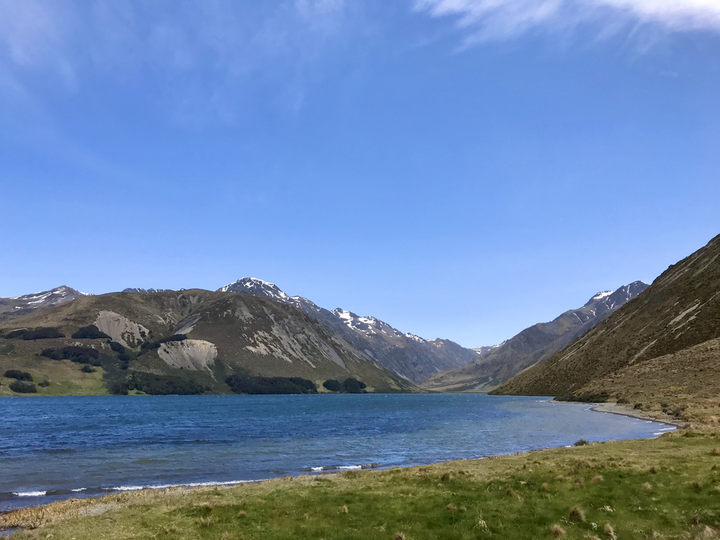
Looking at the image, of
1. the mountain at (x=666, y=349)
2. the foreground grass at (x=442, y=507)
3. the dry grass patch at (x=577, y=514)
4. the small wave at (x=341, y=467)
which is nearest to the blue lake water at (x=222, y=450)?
the small wave at (x=341, y=467)

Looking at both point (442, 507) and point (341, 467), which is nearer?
point (442, 507)

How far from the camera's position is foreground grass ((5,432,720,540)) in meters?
21.7

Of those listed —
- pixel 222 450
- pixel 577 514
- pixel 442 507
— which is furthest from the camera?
pixel 222 450

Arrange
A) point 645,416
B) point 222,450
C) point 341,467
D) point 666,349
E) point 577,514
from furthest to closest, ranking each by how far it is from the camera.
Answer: point 666,349 < point 645,416 < point 222,450 < point 341,467 < point 577,514

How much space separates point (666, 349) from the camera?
14925 cm

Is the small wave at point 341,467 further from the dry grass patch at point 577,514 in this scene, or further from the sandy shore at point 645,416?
the sandy shore at point 645,416

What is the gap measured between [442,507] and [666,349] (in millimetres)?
152751

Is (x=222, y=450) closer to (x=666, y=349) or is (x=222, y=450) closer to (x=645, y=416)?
(x=645, y=416)

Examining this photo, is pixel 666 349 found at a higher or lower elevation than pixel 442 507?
higher

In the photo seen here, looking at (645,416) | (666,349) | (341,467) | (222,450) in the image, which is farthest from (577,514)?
(666,349)

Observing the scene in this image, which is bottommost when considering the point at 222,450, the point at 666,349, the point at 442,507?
the point at 222,450

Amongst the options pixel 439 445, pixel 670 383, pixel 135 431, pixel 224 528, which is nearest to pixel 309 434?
pixel 439 445

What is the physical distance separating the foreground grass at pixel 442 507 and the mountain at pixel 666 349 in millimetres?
77323

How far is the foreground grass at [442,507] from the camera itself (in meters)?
21.7
